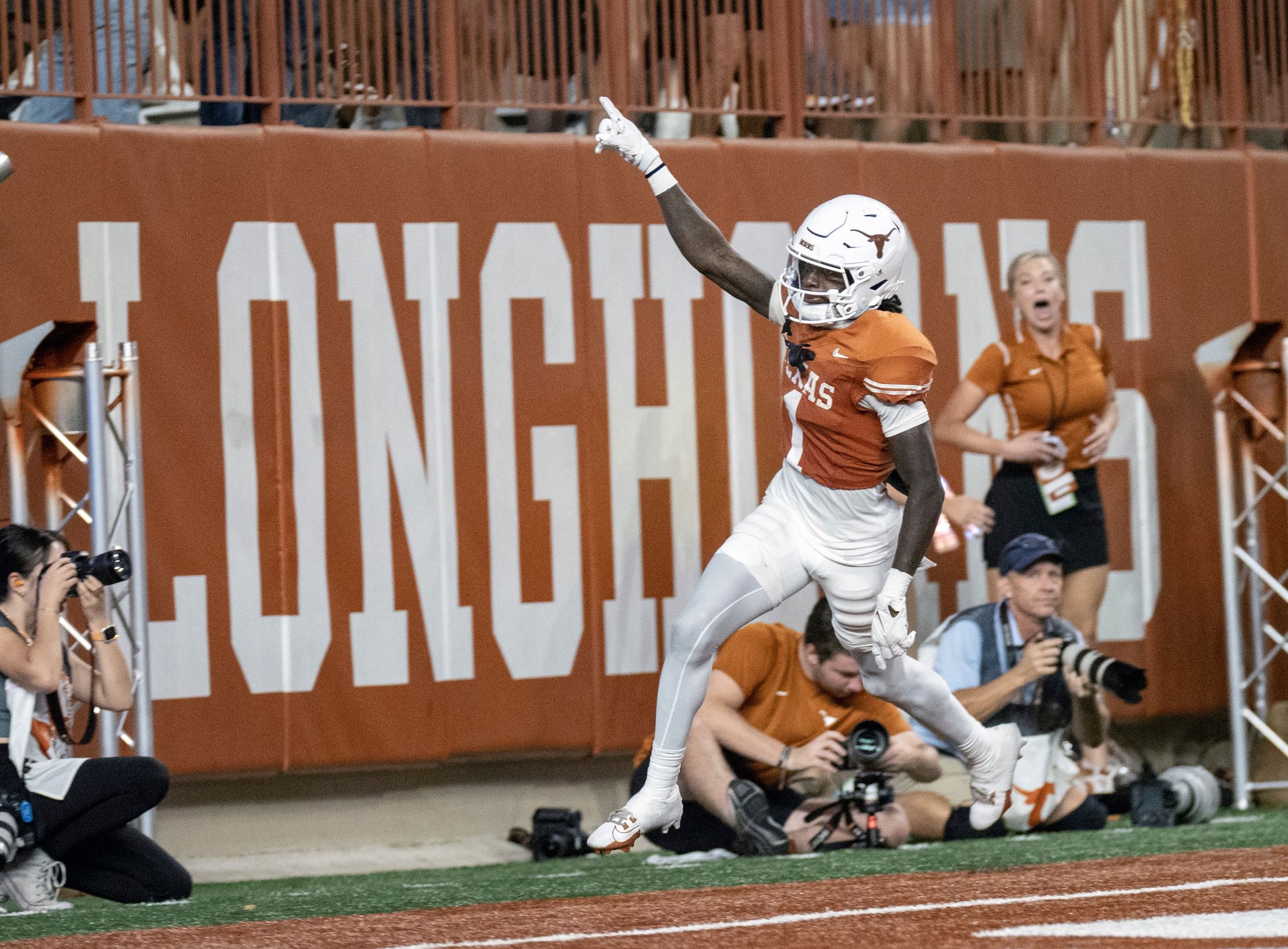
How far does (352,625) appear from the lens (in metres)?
6.89

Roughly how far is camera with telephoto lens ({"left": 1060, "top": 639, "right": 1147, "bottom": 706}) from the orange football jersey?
1.63 meters

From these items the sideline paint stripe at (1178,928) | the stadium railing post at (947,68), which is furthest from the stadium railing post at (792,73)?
the sideline paint stripe at (1178,928)

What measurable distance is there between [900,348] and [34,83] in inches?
148

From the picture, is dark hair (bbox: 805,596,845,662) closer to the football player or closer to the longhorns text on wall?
the football player

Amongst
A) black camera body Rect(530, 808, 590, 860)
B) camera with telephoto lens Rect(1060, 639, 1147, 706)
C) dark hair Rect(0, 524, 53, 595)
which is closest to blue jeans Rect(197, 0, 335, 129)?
dark hair Rect(0, 524, 53, 595)

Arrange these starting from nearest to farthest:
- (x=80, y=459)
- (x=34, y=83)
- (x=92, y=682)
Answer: (x=92, y=682) < (x=80, y=459) < (x=34, y=83)

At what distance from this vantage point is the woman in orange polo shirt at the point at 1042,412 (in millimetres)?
7039

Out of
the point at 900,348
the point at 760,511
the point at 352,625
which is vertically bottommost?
the point at 352,625

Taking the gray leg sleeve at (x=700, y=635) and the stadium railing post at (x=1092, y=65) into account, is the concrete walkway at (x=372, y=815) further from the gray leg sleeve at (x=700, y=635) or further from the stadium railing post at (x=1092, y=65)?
the stadium railing post at (x=1092, y=65)

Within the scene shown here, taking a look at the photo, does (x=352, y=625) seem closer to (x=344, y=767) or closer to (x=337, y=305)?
(x=344, y=767)

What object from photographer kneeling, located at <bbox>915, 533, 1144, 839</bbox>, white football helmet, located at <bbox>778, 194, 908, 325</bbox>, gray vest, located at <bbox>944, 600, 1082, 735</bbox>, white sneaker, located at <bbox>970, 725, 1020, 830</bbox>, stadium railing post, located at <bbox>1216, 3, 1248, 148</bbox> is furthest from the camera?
stadium railing post, located at <bbox>1216, 3, 1248, 148</bbox>

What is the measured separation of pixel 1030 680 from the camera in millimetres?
6090

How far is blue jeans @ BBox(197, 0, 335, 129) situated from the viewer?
6.93 metres

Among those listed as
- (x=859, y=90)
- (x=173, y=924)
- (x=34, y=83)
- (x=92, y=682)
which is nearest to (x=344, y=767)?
(x=92, y=682)
